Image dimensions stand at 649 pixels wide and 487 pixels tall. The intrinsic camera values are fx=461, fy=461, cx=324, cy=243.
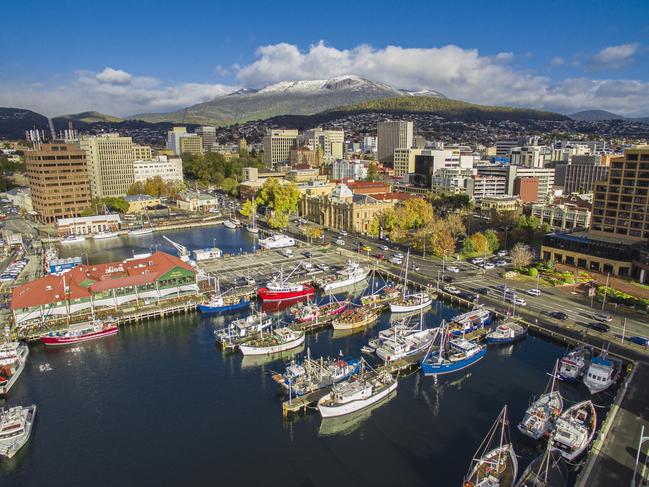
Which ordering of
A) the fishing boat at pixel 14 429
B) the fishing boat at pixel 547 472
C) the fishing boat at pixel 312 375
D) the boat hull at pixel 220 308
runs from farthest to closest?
the boat hull at pixel 220 308
the fishing boat at pixel 312 375
the fishing boat at pixel 14 429
the fishing boat at pixel 547 472

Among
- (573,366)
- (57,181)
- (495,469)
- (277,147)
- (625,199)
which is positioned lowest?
(495,469)

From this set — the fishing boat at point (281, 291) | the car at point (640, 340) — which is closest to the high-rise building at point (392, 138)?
the fishing boat at point (281, 291)

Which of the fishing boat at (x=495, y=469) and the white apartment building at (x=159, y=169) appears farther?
the white apartment building at (x=159, y=169)

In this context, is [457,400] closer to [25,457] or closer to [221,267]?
[25,457]

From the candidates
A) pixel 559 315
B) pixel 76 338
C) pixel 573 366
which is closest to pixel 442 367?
pixel 573 366

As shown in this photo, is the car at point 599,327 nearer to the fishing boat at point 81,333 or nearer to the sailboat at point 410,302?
the sailboat at point 410,302

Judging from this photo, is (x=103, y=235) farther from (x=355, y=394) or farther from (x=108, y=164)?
(x=355, y=394)
